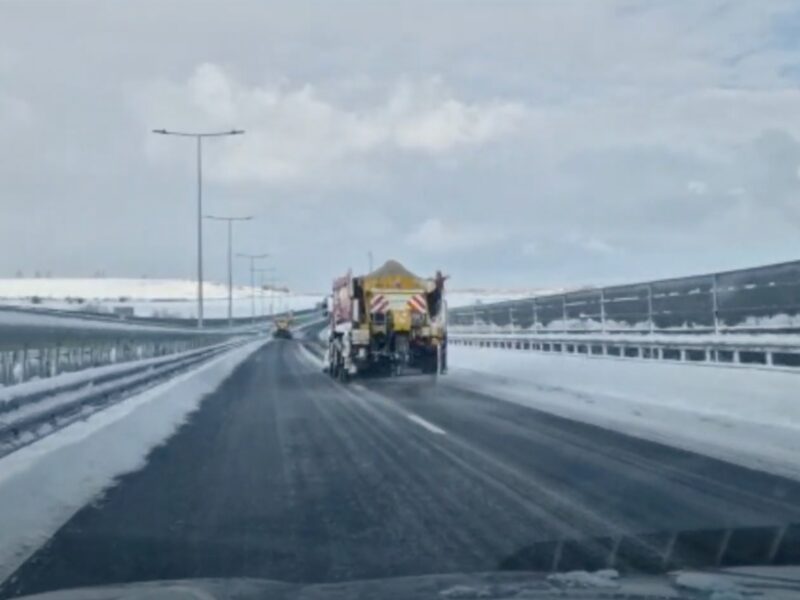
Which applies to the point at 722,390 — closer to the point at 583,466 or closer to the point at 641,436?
the point at 641,436

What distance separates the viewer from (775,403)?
62.6 feet

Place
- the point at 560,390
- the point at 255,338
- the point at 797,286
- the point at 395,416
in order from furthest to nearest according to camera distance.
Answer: the point at 255,338, the point at 560,390, the point at 395,416, the point at 797,286

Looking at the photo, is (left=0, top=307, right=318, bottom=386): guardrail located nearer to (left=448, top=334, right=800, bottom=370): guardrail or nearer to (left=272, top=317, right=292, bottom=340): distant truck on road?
(left=448, top=334, right=800, bottom=370): guardrail

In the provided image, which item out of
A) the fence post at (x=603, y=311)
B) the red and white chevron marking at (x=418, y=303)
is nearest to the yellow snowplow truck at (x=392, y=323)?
the red and white chevron marking at (x=418, y=303)

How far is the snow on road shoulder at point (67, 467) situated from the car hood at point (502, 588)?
2.18 meters

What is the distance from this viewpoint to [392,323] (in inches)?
1565

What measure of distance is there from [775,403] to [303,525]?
10122 mm

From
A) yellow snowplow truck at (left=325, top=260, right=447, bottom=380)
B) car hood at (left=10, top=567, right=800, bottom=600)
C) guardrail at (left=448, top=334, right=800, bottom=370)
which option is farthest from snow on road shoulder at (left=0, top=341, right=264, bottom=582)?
yellow snowplow truck at (left=325, top=260, right=447, bottom=380)

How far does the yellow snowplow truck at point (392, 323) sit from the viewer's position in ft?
129

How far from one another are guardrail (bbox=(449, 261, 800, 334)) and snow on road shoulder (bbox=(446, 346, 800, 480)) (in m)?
0.98

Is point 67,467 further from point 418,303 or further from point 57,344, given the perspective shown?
point 418,303

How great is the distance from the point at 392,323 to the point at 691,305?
15418mm

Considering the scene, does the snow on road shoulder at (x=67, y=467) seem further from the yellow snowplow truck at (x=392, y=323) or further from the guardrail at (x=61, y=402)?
the yellow snowplow truck at (x=392, y=323)

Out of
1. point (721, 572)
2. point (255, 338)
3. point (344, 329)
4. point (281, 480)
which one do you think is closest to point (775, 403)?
point (281, 480)
